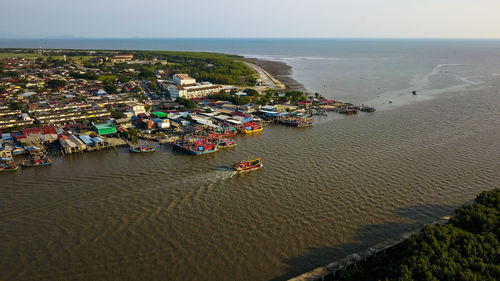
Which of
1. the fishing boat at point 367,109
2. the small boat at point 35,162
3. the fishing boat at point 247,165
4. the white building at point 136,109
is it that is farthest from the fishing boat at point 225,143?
the fishing boat at point 367,109

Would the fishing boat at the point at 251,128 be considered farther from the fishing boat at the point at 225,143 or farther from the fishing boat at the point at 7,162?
the fishing boat at the point at 7,162

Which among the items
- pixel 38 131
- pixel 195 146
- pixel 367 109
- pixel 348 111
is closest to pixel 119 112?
pixel 38 131

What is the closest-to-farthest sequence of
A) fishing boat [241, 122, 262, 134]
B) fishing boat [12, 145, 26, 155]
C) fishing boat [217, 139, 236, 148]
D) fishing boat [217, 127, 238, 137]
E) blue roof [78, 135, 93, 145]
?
fishing boat [12, 145, 26, 155] < blue roof [78, 135, 93, 145] < fishing boat [217, 139, 236, 148] < fishing boat [217, 127, 238, 137] < fishing boat [241, 122, 262, 134]

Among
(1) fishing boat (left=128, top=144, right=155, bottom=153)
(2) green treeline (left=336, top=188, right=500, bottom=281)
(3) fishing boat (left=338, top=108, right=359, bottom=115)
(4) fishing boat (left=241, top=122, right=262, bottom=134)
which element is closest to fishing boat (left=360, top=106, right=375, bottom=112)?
(3) fishing boat (left=338, top=108, right=359, bottom=115)

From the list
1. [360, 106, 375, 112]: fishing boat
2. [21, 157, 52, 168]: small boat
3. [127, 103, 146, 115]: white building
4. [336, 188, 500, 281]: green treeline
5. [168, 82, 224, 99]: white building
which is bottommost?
[21, 157, 52, 168]: small boat

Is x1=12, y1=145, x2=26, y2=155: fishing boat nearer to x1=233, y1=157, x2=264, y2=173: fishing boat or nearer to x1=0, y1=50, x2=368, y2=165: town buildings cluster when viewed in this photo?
x1=0, y1=50, x2=368, y2=165: town buildings cluster

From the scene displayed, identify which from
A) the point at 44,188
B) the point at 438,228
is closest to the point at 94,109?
the point at 44,188

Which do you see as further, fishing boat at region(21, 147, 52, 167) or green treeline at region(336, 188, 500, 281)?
fishing boat at region(21, 147, 52, 167)
